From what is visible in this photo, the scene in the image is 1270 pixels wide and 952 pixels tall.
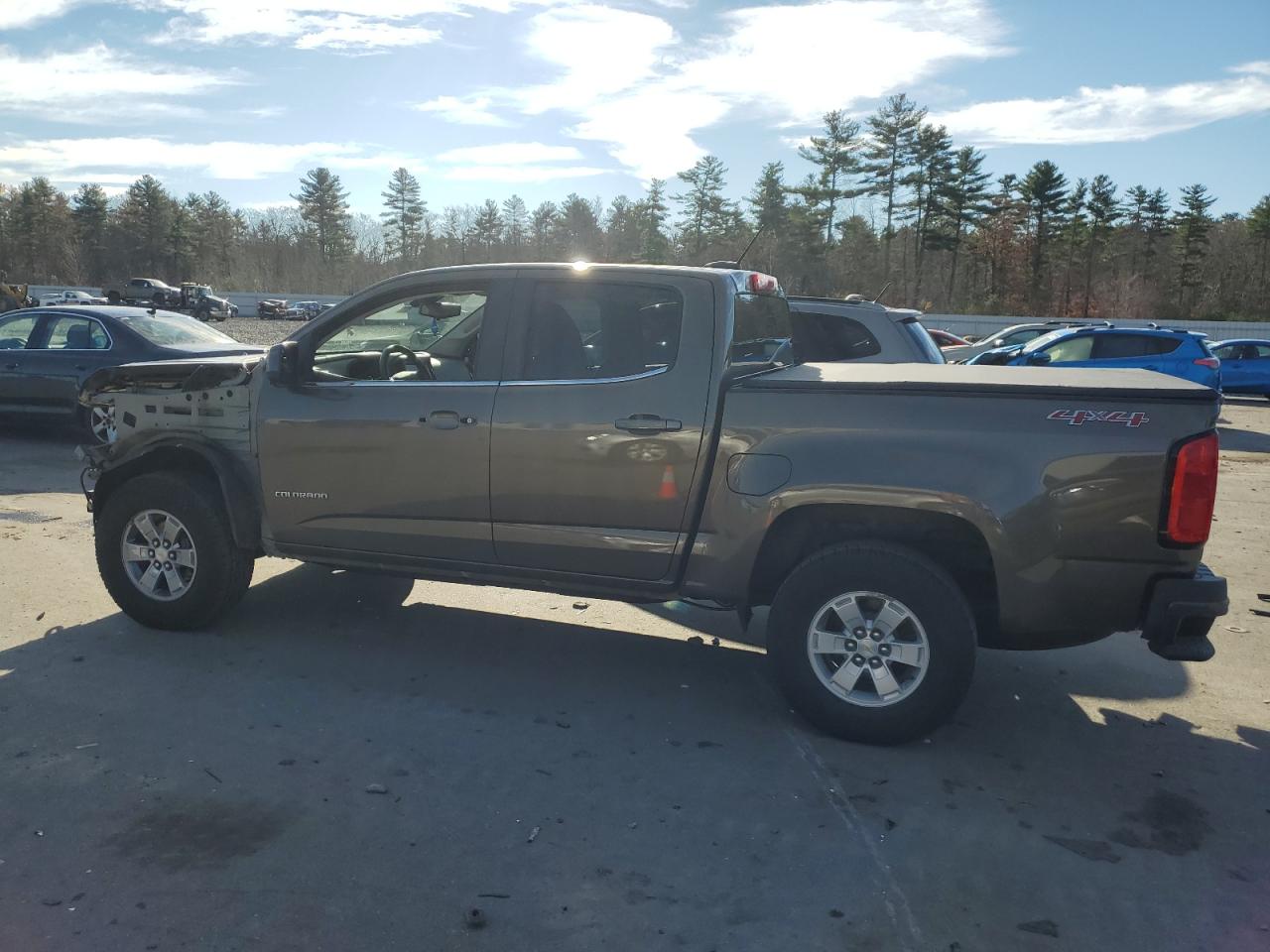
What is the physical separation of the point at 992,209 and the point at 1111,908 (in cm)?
6590

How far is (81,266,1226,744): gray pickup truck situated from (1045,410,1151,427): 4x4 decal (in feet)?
0.04

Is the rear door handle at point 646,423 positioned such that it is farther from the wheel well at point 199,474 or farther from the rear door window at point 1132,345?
the rear door window at point 1132,345

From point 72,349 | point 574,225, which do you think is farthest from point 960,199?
point 72,349

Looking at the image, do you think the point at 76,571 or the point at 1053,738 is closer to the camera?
the point at 1053,738

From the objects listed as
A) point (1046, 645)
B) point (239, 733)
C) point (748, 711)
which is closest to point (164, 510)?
point (239, 733)

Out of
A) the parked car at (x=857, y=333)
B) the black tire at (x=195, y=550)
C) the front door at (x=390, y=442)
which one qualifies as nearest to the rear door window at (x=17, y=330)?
the black tire at (x=195, y=550)

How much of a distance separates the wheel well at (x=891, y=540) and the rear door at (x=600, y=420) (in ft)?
1.46

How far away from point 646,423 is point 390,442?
4.45 ft

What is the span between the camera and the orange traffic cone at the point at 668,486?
4.37m

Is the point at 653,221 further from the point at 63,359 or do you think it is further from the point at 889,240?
the point at 63,359

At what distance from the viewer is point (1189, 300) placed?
6084 centimetres

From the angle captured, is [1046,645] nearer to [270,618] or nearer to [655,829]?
[655,829]

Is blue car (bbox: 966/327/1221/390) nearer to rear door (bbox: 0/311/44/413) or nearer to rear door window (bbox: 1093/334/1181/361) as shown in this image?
rear door window (bbox: 1093/334/1181/361)

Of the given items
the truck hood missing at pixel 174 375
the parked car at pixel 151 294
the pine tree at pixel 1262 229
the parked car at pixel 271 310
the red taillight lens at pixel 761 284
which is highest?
the pine tree at pixel 1262 229
